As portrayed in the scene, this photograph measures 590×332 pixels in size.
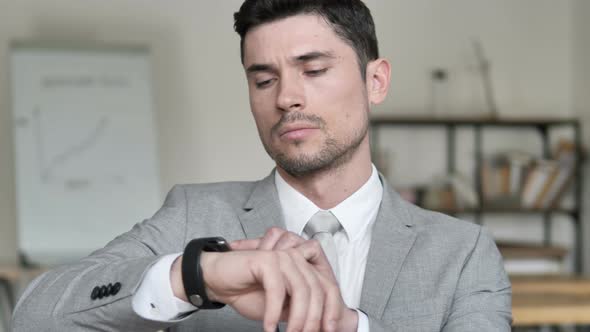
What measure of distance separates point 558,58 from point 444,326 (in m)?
4.72

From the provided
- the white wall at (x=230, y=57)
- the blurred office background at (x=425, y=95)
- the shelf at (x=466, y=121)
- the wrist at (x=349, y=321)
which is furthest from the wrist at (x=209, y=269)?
the shelf at (x=466, y=121)

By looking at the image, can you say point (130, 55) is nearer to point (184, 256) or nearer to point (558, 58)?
point (558, 58)

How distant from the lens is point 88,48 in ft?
15.4

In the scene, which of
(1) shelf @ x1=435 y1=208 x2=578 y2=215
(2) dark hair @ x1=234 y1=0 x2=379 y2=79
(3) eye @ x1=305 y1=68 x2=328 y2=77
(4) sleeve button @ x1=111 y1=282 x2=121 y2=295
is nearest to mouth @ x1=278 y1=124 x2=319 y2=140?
(3) eye @ x1=305 y1=68 x2=328 y2=77

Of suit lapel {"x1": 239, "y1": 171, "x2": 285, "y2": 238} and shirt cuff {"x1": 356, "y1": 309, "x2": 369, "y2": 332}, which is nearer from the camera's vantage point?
shirt cuff {"x1": 356, "y1": 309, "x2": 369, "y2": 332}

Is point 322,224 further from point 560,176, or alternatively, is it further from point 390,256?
point 560,176

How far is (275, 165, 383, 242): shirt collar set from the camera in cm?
158

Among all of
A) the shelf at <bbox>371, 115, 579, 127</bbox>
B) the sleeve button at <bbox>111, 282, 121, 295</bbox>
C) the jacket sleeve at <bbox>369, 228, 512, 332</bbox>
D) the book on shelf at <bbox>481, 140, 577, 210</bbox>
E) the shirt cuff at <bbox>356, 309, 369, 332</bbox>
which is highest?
the sleeve button at <bbox>111, 282, 121, 295</bbox>

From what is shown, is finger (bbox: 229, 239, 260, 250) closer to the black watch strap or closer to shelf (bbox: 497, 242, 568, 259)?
the black watch strap

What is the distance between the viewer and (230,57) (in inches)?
207

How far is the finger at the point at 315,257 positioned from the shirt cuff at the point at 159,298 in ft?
0.54

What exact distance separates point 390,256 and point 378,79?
0.43 m

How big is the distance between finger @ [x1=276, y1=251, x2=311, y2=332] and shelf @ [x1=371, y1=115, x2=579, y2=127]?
4.39 meters

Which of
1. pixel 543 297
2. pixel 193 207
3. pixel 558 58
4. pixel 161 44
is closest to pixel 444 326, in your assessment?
pixel 193 207
